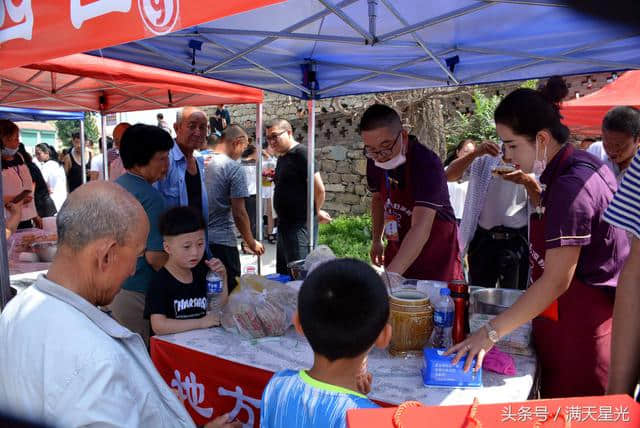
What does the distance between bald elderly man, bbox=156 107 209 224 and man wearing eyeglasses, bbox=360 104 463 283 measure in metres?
1.38

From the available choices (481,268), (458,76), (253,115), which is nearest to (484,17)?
(458,76)

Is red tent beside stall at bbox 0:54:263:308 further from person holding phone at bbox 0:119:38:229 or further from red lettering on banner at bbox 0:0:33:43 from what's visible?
red lettering on banner at bbox 0:0:33:43

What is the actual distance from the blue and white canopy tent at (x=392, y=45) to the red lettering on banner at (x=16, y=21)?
0.99 metres

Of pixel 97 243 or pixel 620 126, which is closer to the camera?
pixel 97 243

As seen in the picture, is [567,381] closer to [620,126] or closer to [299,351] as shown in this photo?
[299,351]

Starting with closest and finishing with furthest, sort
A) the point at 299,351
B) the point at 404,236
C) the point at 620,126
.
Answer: the point at 299,351 < the point at 404,236 < the point at 620,126

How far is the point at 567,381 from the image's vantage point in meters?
1.69

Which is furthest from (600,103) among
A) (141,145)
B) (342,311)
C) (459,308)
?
(342,311)

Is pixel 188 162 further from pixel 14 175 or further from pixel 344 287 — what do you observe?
pixel 344 287

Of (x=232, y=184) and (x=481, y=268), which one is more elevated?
(x=232, y=184)

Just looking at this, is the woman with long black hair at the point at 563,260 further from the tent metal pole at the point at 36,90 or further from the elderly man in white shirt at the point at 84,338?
the tent metal pole at the point at 36,90

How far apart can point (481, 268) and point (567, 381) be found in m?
2.25

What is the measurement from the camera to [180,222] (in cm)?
217

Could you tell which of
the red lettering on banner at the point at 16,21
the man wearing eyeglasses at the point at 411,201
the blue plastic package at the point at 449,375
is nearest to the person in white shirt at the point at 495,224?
the man wearing eyeglasses at the point at 411,201
